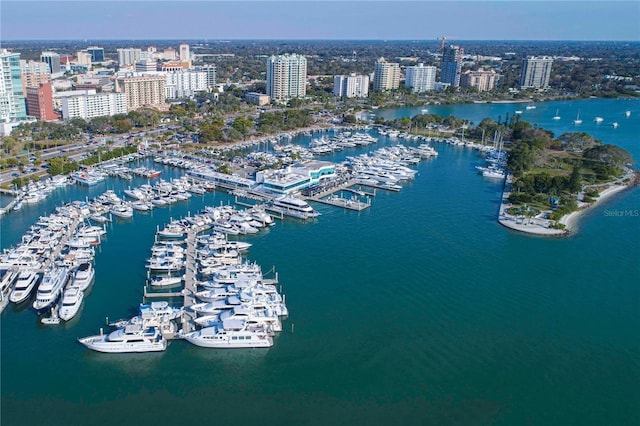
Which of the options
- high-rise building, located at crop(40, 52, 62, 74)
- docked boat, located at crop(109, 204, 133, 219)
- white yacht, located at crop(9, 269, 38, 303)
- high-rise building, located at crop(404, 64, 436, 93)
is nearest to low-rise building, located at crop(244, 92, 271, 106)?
high-rise building, located at crop(404, 64, 436, 93)

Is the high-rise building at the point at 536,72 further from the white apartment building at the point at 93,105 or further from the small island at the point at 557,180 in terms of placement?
the white apartment building at the point at 93,105

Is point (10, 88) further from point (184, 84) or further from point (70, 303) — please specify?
point (70, 303)

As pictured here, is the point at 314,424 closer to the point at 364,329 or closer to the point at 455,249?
the point at 364,329

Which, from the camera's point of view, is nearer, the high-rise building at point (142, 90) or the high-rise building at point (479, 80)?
the high-rise building at point (142, 90)

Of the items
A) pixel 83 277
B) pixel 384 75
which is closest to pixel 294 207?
pixel 83 277

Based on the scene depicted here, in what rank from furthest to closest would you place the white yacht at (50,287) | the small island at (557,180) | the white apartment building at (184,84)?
the white apartment building at (184,84) → the small island at (557,180) → the white yacht at (50,287)

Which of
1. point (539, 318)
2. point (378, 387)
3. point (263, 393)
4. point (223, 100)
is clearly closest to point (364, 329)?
point (378, 387)

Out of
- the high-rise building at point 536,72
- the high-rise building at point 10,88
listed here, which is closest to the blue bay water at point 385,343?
the high-rise building at point 10,88

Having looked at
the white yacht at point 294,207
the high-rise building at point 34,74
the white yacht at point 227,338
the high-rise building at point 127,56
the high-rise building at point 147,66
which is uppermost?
the high-rise building at point 127,56

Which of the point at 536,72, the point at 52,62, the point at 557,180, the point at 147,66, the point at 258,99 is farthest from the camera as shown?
the point at 536,72
